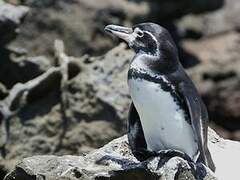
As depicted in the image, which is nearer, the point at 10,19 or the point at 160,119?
the point at 160,119

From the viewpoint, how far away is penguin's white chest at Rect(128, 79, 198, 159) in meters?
Answer: 4.01

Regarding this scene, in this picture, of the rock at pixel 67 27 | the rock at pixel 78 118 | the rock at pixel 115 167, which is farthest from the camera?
the rock at pixel 67 27

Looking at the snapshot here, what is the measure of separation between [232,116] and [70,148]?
2.56 meters

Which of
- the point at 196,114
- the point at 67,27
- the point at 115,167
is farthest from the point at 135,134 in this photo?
the point at 67,27

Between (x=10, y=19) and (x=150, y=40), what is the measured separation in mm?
2223

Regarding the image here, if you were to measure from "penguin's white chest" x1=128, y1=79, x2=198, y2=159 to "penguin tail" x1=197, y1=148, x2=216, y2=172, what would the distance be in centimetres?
3

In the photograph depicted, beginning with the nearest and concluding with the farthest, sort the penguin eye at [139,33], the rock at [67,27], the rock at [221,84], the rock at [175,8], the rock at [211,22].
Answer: the penguin eye at [139,33], the rock at [67,27], the rock at [221,84], the rock at [175,8], the rock at [211,22]

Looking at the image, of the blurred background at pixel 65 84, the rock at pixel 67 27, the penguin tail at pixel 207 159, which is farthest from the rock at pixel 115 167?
the rock at pixel 67 27

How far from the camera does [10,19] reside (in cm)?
613

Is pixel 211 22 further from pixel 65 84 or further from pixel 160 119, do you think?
pixel 160 119

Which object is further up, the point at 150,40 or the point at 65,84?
the point at 150,40

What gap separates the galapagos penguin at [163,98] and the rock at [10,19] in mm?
2127

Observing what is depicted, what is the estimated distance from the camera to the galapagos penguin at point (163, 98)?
4020mm

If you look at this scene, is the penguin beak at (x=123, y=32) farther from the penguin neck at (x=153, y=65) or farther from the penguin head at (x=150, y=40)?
the penguin neck at (x=153, y=65)
